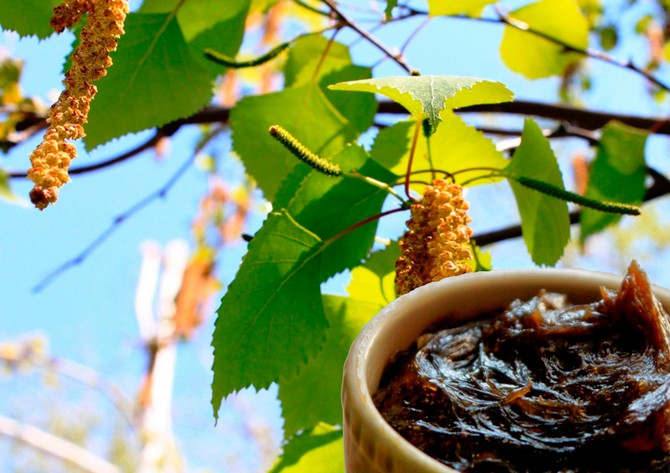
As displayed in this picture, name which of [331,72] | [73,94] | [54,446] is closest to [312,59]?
[331,72]

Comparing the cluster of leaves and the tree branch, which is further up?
the cluster of leaves

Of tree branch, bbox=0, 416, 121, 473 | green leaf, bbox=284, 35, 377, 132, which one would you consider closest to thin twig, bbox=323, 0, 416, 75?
green leaf, bbox=284, 35, 377, 132

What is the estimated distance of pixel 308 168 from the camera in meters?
0.33

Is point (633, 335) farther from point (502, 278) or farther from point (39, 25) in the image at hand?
point (39, 25)

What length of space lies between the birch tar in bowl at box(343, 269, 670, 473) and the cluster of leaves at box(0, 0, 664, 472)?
0.06 meters

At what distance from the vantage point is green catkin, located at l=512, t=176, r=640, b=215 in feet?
0.95

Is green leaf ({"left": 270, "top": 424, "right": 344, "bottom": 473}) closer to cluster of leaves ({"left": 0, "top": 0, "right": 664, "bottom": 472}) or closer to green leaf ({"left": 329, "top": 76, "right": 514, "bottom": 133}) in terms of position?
cluster of leaves ({"left": 0, "top": 0, "right": 664, "bottom": 472})

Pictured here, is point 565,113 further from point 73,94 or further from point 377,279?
point 73,94

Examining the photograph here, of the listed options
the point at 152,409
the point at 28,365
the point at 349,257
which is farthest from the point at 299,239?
the point at 152,409

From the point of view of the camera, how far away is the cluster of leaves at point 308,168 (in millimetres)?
308

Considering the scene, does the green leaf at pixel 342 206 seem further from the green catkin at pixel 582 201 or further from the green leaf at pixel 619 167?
the green leaf at pixel 619 167

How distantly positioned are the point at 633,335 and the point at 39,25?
0.26 metres

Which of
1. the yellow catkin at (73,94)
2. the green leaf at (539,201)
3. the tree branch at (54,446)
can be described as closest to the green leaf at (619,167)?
Answer: the green leaf at (539,201)

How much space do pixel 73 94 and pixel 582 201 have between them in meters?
0.19
